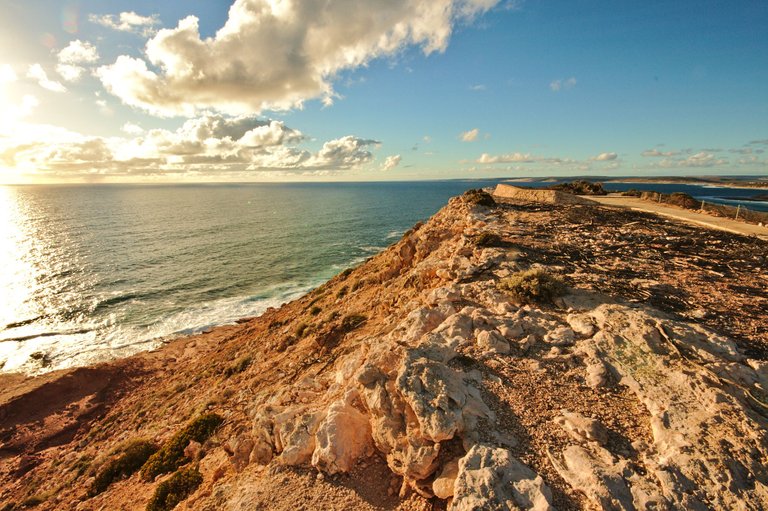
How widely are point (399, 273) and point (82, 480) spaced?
1846 cm

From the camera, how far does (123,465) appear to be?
13.2 m

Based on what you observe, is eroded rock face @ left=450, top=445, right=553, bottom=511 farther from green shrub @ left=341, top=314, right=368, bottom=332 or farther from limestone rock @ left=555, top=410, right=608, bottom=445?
green shrub @ left=341, top=314, right=368, bottom=332

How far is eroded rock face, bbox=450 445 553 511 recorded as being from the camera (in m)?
5.28

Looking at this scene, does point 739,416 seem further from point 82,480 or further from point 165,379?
point 165,379

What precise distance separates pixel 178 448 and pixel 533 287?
14.1m

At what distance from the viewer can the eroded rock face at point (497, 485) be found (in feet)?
17.3

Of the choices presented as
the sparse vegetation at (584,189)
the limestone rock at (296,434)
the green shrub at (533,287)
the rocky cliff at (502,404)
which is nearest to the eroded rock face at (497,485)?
the rocky cliff at (502,404)

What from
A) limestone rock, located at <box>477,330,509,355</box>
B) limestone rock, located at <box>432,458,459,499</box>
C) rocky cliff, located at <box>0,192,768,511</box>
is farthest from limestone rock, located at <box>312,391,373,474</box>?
limestone rock, located at <box>477,330,509,355</box>

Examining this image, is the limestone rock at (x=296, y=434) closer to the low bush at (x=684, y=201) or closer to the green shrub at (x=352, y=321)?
the green shrub at (x=352, y=321)

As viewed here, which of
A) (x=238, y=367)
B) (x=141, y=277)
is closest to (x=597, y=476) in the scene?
(x=238, y=367)

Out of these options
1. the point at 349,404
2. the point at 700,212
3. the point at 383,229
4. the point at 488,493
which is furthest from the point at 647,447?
the point at 383,229

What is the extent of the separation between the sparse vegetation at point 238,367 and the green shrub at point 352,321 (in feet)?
22.9

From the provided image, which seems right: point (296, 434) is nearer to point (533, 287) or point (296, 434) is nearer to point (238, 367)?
point (533, 287)

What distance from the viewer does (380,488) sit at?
6824 mm
